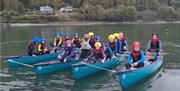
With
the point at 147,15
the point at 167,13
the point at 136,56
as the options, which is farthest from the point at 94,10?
the point at 136,56

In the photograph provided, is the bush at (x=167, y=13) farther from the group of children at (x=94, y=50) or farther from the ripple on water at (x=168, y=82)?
the ripple on water at (x=168, y=82)

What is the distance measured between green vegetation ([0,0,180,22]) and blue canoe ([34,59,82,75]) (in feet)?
244

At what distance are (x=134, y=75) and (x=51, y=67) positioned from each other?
650 cm

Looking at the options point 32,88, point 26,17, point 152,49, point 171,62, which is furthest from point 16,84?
point 26,17

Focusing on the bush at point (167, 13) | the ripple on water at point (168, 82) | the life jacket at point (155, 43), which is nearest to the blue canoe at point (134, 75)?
the ripple on water at point (168, 82)

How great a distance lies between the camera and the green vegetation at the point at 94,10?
10531cm

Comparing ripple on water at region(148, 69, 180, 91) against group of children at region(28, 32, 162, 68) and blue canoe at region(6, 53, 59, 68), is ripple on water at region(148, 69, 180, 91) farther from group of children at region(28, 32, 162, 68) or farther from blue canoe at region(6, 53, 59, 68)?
blue canoe at region(6, 53, 59, 68)


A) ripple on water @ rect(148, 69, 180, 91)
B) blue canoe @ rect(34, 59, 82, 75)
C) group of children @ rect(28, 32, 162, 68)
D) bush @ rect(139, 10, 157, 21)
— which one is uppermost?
group of children @ rect(28, 32, 162, 68)

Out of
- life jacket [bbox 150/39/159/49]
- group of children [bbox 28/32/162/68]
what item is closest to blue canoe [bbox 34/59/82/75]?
group of children [bbox 28/32/162/68]

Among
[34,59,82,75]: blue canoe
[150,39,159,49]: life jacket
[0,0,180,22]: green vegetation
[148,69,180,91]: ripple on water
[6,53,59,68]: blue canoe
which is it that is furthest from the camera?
[0,0,180,22]: green vegetation

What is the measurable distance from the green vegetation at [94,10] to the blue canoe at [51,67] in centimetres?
7428

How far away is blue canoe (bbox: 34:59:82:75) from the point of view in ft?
83.8

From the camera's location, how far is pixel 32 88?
22.9 m

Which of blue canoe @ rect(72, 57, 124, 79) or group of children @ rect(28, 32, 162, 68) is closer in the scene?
group of children @ rect(28, 32, 162, 68)
